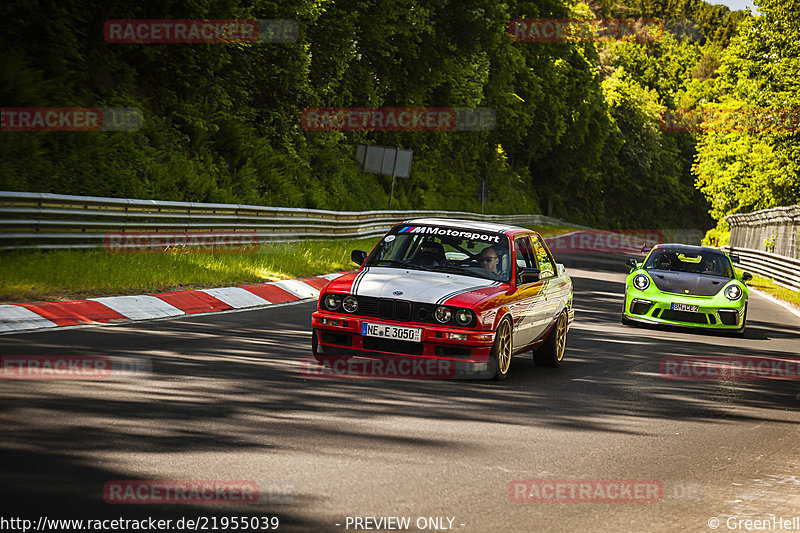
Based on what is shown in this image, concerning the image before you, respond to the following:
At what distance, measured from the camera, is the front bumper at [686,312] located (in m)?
15.2

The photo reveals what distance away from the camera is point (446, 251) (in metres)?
9.89

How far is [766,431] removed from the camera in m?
7.55

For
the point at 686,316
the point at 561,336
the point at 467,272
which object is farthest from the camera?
the point at 686,316

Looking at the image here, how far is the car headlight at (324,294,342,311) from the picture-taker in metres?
8.89

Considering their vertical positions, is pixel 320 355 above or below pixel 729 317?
below

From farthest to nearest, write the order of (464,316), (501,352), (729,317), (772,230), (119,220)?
(772,230), (119,220), (729,317), (501,352), (464,316)

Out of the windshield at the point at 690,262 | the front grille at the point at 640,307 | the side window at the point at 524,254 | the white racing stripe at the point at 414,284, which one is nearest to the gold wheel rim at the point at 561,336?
the side window at the point at 524,254

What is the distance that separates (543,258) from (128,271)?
20.6 feet

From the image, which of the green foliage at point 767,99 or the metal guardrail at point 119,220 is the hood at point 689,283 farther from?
the green foliage at point 767,99

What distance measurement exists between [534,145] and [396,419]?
6586cm

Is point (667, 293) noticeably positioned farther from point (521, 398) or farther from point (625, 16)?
point (625, 16)

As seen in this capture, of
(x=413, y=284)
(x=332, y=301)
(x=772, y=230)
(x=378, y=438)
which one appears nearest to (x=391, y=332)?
(x=413, y=284)

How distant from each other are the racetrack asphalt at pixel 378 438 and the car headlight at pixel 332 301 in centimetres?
63

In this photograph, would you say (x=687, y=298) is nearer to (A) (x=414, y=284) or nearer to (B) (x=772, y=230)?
(A) (x=414, y=284)
